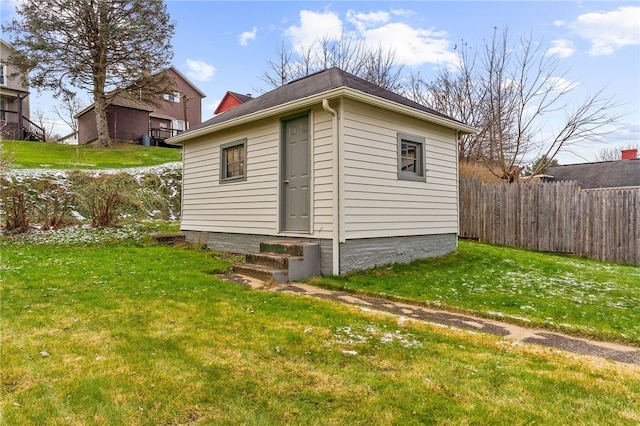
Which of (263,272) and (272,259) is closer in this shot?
(263,272)

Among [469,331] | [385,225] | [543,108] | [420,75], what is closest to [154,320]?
[469,331]

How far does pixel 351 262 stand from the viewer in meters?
6.51

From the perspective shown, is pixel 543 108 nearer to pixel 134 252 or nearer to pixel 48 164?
pixel 134 252

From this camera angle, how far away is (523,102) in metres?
14.7

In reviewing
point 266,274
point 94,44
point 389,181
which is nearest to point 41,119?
point 94,44

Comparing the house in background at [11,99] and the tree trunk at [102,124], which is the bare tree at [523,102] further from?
the house in background at [11,99]

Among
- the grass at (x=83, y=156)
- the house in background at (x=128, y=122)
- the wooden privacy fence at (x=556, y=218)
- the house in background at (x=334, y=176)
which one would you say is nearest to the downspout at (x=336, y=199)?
the house in background at (x=334, y=176)

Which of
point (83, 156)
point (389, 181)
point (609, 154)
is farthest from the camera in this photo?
point (609, 154)

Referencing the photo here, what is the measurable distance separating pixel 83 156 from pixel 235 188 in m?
14.1

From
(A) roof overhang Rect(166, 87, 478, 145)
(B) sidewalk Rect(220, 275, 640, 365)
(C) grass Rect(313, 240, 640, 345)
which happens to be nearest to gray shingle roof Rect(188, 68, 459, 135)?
(A) roof overhang Rect(166, 87, 478, 145)

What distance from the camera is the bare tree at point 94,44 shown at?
1964 cm

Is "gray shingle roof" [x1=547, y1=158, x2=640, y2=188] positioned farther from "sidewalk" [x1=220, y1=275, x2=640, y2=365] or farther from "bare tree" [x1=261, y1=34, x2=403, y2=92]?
"sidewalk" [x1=220, y1=275, x2=640, y2=365]

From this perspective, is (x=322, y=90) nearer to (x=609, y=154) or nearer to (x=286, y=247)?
(x=286, y=247)

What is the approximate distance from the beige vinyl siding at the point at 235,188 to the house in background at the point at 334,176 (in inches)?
0.9
